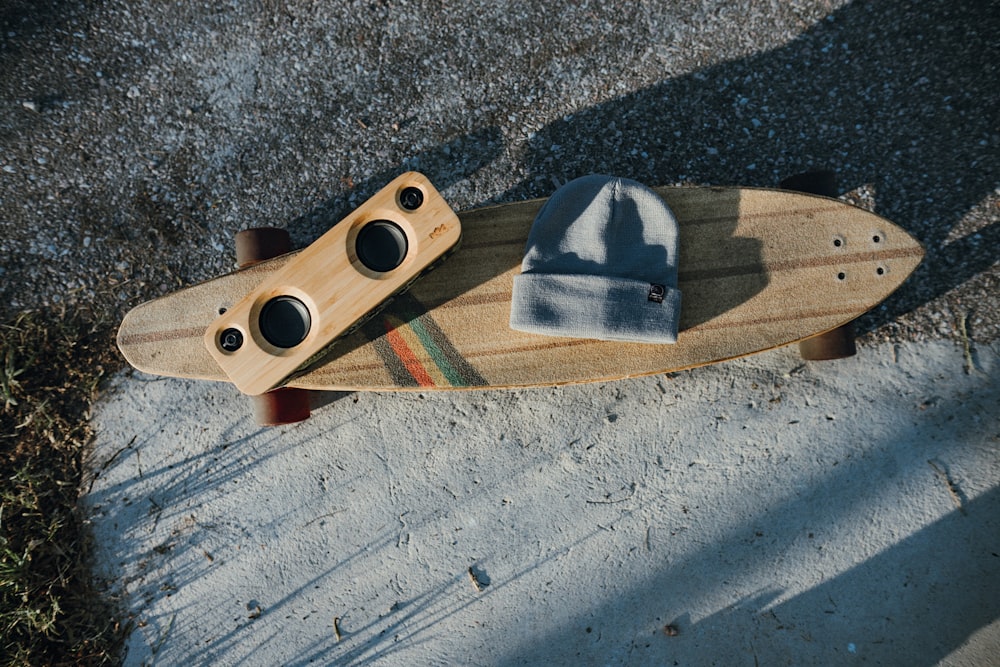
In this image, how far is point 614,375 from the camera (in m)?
2.21

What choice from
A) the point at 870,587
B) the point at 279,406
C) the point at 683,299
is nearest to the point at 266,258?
the point at 279,406

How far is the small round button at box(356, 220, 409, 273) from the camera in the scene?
77.5 inches

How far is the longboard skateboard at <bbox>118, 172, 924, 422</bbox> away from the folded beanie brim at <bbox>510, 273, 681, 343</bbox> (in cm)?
16

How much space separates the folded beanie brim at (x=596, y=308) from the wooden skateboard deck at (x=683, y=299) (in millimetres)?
156

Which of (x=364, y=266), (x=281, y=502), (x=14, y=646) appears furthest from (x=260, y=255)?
(x=14, y=646)

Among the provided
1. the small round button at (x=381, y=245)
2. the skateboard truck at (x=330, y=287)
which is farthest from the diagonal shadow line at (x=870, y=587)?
the small round button at (x=381, y=245)

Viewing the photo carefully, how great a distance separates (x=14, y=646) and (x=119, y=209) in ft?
6.87

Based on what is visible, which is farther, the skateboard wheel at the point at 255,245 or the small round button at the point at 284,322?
the skateboard wheel at the point at 255,245

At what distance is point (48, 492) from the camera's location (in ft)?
8.42

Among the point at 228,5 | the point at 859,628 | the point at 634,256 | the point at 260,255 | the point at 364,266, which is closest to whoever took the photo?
the point at 364,266

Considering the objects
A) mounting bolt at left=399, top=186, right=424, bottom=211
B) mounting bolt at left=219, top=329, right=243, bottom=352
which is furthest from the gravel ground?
mounting bolt at left=219, top=329, right=243, bottom=352

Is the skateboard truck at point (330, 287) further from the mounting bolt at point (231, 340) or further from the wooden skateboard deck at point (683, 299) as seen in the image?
the wooden skateboard deck at point (683, 299)

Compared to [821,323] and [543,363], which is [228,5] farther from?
[821,323]

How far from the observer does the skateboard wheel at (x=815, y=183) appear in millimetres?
2338
